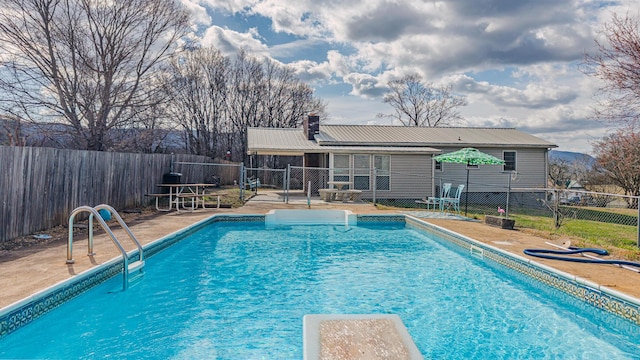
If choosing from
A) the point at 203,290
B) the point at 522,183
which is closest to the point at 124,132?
the point at 203,290

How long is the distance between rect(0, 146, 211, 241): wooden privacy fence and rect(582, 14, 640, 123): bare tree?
11604 mm

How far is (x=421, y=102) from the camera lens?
36094 millimetres

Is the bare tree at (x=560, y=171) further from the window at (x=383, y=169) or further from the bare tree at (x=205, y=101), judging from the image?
the bare tree at (x=205, y=101)

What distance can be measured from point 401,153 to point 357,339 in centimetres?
1380

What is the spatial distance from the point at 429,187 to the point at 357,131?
4.73m

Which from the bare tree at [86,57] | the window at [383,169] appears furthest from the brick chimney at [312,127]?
the bare tree at [86,57]

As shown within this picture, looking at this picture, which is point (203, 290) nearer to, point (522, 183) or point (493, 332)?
point (493, 332)

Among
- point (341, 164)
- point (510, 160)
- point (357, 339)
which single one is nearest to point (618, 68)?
point (357, 339)

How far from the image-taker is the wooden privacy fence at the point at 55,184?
634 centimetres

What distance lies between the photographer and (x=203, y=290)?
5227 millimetres

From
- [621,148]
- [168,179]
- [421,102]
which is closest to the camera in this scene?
[621,148]

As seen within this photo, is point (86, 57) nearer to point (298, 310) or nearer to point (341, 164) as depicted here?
point (341, 164)

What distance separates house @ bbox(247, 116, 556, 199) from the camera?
51.1 feet

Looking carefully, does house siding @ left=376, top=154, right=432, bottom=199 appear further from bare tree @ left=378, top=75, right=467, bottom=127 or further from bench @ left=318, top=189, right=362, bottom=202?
bare tree @ left=378, top=75, right=467, bottom=127
